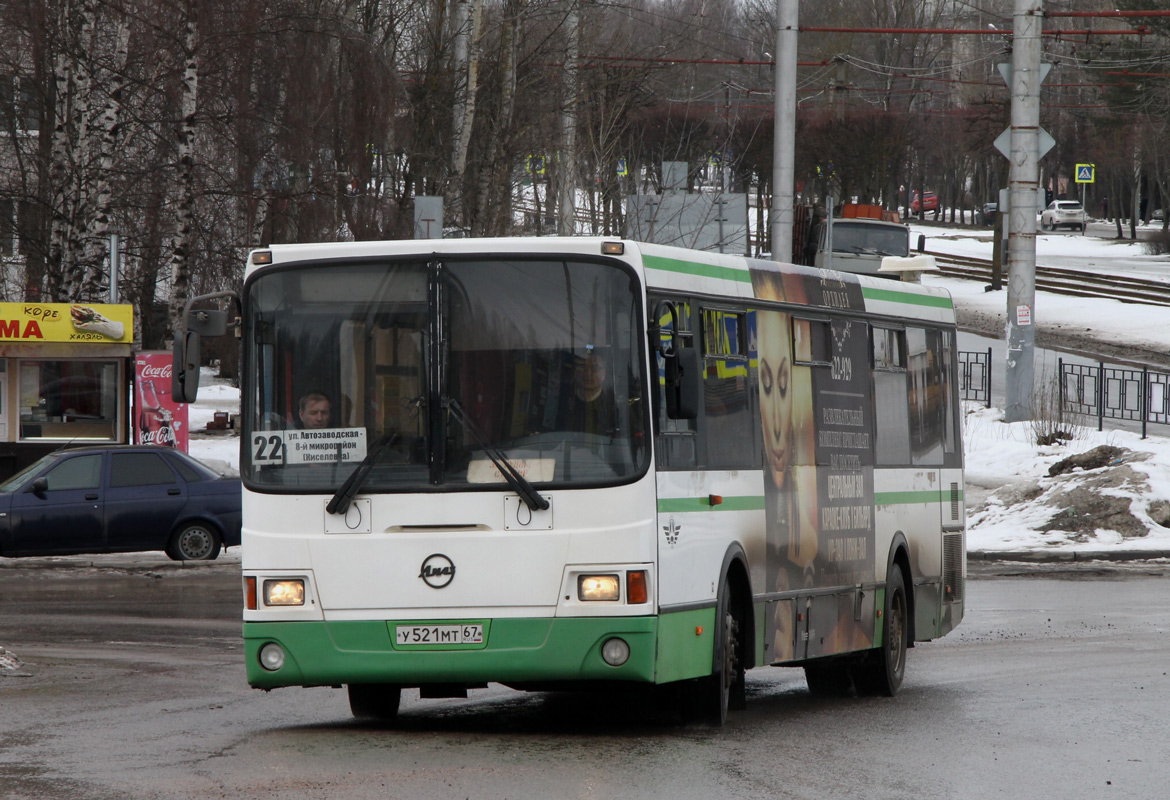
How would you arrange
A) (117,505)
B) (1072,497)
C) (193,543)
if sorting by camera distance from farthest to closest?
(1072,497), (193,543), (117,505)

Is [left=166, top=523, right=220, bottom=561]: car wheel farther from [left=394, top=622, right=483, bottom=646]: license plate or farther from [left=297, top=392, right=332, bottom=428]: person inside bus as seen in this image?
[left=394, top=622, right=483, bottom=646]: license plate

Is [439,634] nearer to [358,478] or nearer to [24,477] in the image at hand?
[358,478]

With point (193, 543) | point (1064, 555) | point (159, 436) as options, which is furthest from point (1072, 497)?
point (159, 436)

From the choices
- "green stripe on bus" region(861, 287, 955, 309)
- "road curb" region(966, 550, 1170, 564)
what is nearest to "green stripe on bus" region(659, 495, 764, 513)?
"green stripe on bus" region(861, 287, 955, 309)

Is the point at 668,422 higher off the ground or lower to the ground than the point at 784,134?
lower

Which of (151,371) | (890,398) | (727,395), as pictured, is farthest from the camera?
(151,371)

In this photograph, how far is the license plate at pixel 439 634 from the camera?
8.26 metres

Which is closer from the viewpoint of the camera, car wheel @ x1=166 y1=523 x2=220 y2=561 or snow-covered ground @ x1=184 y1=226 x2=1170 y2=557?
car wheel @ x1=166 y1=523 x2=220 y2=561

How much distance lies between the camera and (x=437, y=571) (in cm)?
830

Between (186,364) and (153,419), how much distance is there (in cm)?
1631

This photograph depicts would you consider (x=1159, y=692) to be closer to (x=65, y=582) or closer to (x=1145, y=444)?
(x=65, y=582)

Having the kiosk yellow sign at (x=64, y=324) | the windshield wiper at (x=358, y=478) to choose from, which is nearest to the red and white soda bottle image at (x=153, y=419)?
the kiosk yellow sign at (x=64, y=324)

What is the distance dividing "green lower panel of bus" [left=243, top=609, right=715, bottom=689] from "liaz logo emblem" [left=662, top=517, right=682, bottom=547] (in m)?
0.38

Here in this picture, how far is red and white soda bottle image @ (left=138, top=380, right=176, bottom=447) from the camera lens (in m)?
24.4
